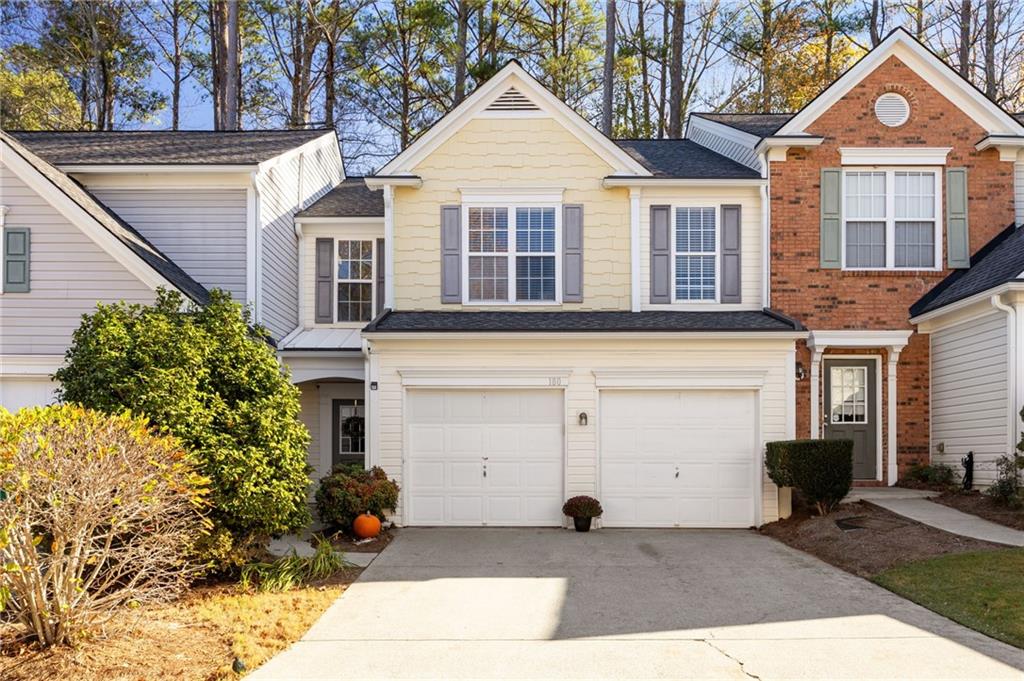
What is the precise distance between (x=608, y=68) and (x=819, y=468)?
55.2 feet

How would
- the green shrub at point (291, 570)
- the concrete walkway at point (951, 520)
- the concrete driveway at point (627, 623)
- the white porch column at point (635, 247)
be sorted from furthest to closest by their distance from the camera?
the white porch column at point (635, 247) < the concrete walkway at point (951, 520) < the green shrub at point (291, 570) < the concrete driveway at point (627, 623)

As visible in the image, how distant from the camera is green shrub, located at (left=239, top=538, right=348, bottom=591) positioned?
33.4 ft

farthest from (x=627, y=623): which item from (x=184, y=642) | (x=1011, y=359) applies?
(x=1011, y=359)

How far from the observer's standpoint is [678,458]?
14.9 m

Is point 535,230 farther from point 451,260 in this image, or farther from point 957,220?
point 957,220

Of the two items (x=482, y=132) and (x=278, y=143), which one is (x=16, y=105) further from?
(x=482, y=132)

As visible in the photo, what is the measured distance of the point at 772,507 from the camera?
582 inches

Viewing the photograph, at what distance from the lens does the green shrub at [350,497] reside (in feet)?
44.2

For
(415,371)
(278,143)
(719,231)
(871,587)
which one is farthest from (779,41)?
(871,587)

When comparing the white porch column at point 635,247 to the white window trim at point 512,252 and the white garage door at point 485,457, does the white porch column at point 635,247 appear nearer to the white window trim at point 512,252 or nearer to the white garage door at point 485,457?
the white window trim at point 512,252

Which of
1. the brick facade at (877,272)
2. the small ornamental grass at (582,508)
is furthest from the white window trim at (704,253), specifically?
the small ornamental grass at (582,508)

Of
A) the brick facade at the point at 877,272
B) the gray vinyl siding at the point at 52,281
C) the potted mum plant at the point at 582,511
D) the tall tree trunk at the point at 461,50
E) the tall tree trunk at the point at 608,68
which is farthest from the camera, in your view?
the tall tree trunk at the point at 461,50

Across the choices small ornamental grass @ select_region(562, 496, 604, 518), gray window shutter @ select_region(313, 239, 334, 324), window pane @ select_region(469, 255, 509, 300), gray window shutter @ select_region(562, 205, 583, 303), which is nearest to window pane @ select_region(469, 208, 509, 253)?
window pane @ select_region(469, 255, 509, 300)

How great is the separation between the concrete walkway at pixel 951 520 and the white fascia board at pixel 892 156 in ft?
19.4
